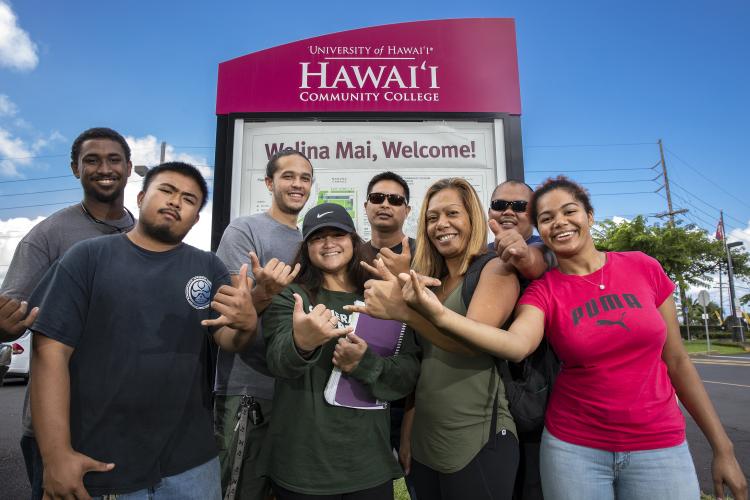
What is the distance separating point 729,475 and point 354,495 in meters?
1.56

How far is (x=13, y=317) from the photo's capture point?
1672 mm

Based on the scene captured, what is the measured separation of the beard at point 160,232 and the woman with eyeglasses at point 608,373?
1045 mm

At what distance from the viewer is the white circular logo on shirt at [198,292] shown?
191cm

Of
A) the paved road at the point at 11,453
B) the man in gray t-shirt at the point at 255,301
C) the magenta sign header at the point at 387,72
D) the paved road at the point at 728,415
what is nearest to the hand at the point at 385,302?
the man in gray t-shirt at the point at 255,301

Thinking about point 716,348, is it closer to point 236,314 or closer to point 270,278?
point 270,278

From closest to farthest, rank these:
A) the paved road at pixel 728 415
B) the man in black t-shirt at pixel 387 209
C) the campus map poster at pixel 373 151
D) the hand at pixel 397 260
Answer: the hand at pixel 397 260 → the man in black t-shirt at pixel 387 209 → the campus map poster at pixel 373 151 → the paved road at pixel 728 415

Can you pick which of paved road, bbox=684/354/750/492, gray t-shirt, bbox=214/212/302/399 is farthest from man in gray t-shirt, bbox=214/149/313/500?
paved road, bbox=684/354/750/492

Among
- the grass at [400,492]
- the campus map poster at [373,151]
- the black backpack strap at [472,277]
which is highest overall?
the campus map poster at [373,151]

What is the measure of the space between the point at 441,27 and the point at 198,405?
290 cm

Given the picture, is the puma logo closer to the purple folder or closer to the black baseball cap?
the purple folder

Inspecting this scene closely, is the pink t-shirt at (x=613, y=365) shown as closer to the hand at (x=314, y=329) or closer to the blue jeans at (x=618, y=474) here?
the blue jeans at (x=618, y=474)

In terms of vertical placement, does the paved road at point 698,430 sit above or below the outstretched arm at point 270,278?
below

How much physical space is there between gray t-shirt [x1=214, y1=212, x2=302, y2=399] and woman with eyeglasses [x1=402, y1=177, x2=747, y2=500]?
101cm

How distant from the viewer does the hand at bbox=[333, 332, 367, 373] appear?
185 centimetres
